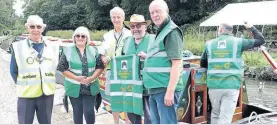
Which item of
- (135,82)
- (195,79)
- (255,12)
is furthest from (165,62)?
(255,12)

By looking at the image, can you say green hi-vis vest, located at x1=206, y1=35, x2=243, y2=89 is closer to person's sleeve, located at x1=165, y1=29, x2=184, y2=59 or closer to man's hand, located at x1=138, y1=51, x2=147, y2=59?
man's hand, located at x1=138, y1=51, x2=147, y2=59

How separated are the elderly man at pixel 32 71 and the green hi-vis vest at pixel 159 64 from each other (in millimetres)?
1120

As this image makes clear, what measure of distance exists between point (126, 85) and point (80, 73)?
53 cm

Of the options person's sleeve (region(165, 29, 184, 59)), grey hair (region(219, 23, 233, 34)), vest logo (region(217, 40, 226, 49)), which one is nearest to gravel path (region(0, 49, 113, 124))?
vest logo (region(217, 40, 226, 49))

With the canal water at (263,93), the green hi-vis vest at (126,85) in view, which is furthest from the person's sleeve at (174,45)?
the canal water at (263,93)

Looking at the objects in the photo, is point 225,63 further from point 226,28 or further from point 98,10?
point 98,10

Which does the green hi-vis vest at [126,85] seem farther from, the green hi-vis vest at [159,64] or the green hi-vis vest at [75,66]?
the green hi-vis vest at [159,64]

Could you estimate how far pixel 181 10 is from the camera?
112 feet

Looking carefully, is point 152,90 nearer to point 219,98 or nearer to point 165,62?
point 165,62

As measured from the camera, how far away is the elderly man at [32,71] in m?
3.70

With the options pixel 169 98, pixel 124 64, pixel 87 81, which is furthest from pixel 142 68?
pixel 169 98

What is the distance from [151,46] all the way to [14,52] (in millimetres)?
1430

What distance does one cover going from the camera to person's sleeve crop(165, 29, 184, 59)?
3.10 meters

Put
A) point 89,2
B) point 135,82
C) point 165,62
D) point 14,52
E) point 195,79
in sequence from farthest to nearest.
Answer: point 89,2, point 195,79, point 135,82, point 14,52, point 165,62
